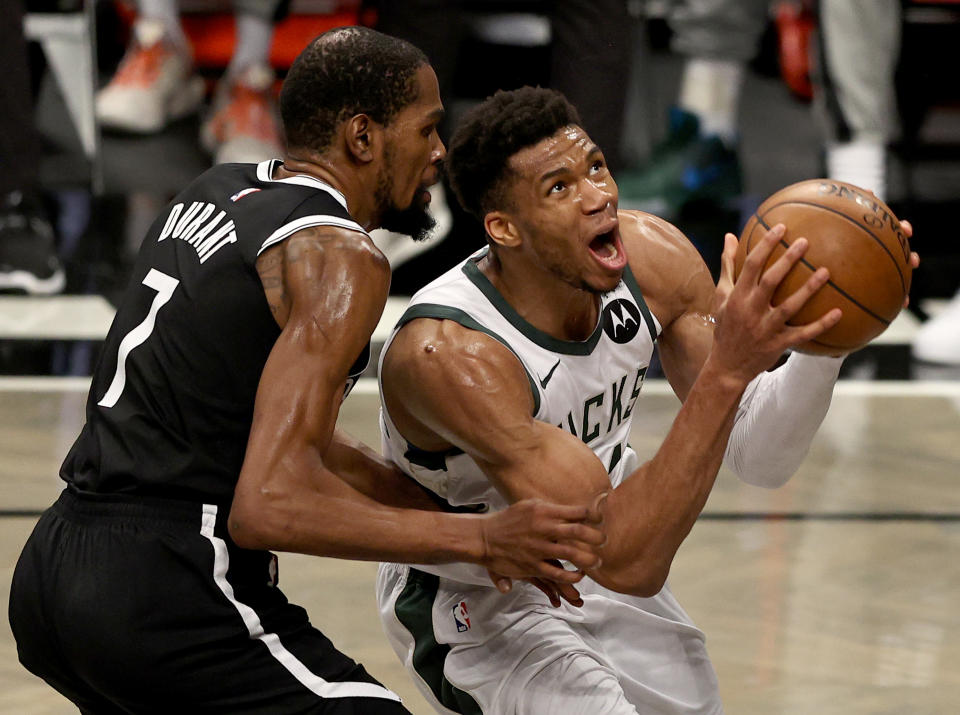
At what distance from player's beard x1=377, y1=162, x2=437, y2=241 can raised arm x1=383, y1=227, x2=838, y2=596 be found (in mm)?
182

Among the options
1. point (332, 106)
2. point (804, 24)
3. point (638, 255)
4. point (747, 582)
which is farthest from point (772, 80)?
point (332, 106)

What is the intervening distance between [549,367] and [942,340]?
3.60 metres

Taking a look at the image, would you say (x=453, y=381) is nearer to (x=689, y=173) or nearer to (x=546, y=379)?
(x=546, y=379)

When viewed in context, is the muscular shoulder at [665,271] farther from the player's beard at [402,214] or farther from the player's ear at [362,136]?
the player's ear at [362,136]

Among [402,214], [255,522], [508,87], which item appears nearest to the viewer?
[255,522]

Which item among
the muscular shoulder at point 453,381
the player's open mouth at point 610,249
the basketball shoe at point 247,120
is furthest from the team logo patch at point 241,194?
the basketball shoe at point 247,120

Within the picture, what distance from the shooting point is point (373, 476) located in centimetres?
305

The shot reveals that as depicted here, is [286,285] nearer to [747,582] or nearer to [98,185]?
[747,582]

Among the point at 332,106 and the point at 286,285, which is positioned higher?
the point at 332,106

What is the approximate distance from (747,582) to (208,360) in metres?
2.16

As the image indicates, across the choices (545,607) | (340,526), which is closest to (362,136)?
(340,526)

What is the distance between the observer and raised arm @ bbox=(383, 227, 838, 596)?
2.55 meters

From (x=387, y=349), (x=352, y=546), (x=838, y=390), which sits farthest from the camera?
(x=838, y=390)

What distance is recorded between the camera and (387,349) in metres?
2.97
